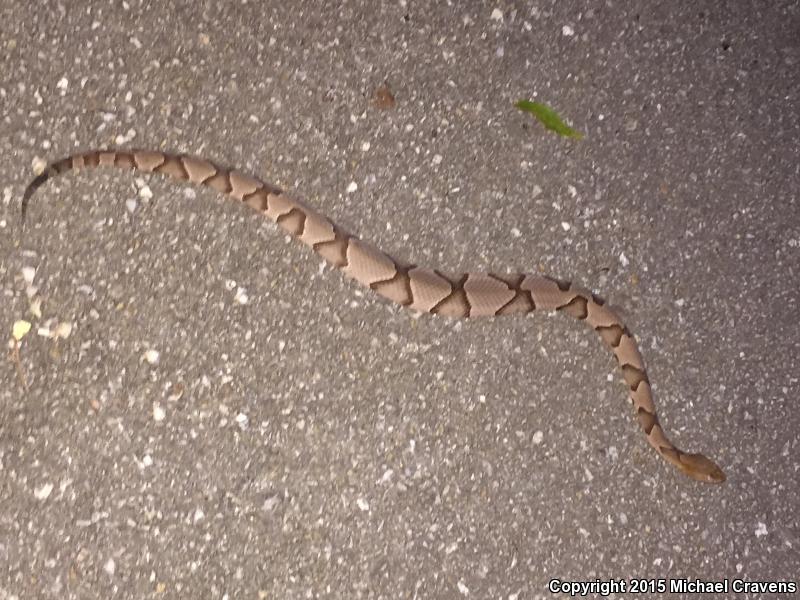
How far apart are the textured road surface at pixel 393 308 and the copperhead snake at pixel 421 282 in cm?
6

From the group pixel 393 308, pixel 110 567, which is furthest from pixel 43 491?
pixel 393 308

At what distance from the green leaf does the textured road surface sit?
0.17ft

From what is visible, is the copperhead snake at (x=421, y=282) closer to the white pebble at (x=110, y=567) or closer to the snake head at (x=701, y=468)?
the snake head at (x=701, y=468)

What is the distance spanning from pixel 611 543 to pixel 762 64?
6.73 feet

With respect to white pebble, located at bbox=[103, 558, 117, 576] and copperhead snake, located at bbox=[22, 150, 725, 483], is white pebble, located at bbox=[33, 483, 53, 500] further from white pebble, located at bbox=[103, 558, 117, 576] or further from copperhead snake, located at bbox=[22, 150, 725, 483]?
copperhead snake, located at bbox=[22, 150, 725, 483]

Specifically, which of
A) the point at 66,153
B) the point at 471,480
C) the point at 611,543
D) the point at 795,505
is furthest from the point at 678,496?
the point at 66,153

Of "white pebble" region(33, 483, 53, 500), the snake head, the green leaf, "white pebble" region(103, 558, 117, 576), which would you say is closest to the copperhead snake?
the snake head

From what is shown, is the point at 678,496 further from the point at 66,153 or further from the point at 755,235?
the point at 66,153

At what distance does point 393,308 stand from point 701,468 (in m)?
1.34

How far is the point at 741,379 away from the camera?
293 centimetres

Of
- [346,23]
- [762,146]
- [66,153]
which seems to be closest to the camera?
[66,153]

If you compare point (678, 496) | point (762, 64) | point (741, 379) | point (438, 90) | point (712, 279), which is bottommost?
point (678, 496)

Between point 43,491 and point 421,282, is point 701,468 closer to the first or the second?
point 421,282

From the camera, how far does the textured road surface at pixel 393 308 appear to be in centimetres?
262
